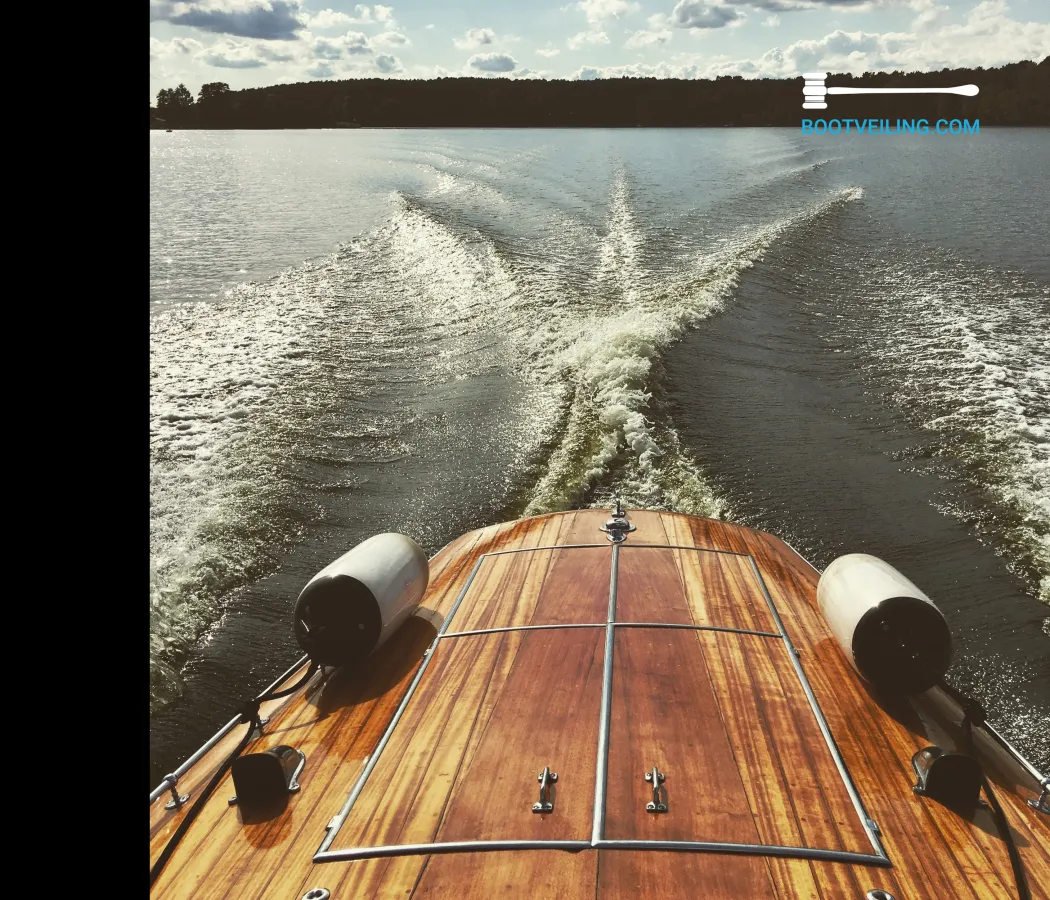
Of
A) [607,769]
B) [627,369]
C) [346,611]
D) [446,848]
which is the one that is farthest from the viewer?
[627,369]

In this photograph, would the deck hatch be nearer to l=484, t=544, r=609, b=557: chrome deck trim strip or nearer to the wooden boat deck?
the wooden boat deck

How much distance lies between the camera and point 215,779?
Result: 2.43 metres

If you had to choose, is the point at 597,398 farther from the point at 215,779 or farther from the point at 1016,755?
the point at 215,779

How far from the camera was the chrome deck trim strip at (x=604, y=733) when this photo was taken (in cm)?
209

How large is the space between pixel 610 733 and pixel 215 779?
4.13ft

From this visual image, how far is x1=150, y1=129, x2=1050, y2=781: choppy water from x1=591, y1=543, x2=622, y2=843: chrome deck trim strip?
2.15 m

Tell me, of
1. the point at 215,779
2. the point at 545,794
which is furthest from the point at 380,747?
the point at 545,794

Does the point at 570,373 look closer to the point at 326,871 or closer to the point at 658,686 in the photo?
the point at 658,686

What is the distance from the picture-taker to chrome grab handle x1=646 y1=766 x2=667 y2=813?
6.98 ft

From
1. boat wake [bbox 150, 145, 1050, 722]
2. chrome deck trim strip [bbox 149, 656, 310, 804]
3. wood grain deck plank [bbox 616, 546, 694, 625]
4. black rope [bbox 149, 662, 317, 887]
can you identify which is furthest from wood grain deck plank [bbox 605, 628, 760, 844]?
boat wake [bbox 150, 145, 1050, 722]
